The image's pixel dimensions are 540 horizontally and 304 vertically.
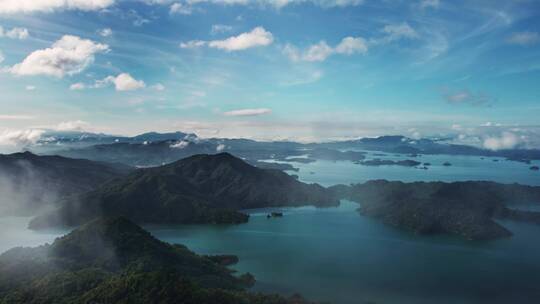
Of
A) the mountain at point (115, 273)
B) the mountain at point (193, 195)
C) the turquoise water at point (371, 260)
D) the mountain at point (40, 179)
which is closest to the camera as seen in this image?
the mountain at point (115, 273)

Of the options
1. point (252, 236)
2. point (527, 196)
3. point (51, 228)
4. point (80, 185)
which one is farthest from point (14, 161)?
point (527, 196)

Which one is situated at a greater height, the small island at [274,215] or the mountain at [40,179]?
the mountain at [40,179]

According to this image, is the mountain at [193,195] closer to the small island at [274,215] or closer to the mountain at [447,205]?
the small island at [274,215]

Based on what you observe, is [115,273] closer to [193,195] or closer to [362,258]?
[362,258]

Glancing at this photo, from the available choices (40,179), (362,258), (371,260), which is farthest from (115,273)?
(40,179)

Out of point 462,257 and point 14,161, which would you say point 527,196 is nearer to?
point 462,257

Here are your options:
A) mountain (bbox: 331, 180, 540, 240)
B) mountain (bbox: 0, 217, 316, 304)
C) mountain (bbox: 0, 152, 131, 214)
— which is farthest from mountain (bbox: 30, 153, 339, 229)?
mountain (bbox: 0, 217, 316, 304)

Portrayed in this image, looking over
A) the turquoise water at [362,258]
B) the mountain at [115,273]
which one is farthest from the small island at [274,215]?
the mountain at [115,273]

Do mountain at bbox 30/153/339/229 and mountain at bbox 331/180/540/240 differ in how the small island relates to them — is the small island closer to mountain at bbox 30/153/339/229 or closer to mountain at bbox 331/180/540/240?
mountain at bbox 30/153/339/229
